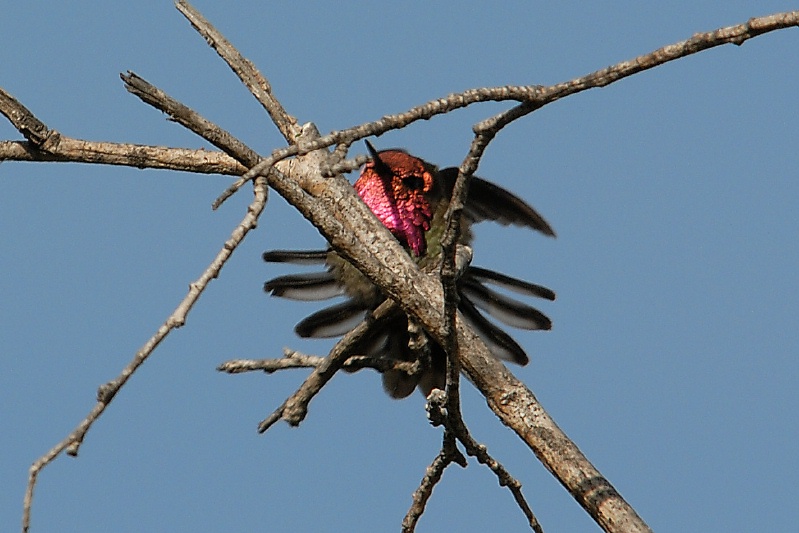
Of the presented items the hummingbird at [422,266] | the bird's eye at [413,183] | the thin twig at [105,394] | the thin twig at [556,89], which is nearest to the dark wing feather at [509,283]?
the hummingbird at [422,266]

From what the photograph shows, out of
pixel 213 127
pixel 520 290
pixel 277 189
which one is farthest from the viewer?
pixel 520 290

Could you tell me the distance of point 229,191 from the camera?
5.84 feet

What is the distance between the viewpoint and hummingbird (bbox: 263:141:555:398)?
4.12 meters

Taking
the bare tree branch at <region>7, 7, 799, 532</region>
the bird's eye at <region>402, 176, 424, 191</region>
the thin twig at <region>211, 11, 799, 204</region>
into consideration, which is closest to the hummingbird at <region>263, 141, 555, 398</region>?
the bird's eye at <region>402, 176, 424, 191</region>

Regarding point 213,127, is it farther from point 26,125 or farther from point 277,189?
point 26,125

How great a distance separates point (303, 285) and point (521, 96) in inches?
91.5

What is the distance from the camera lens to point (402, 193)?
4.52m

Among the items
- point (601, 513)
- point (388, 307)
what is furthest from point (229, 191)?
point (388, 307)

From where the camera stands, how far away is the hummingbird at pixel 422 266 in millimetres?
4125

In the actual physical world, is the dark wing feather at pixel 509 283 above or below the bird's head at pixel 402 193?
below

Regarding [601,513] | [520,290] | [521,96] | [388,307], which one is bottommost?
[601,513]

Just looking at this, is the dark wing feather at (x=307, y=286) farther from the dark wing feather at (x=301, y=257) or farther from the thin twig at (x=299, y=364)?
the thin twig at (x=299, y=364)

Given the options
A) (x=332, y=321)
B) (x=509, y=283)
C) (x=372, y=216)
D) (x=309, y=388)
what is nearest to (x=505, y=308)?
(x=509, y=283)

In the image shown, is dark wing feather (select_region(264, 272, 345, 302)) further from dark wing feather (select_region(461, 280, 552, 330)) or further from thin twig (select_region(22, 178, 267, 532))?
thin twig (select_region(22, 178, 267, 532))
